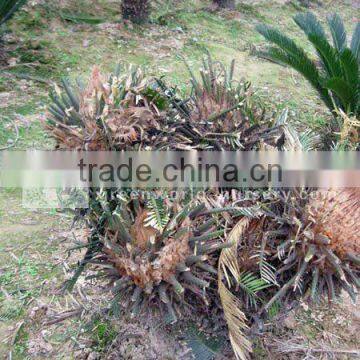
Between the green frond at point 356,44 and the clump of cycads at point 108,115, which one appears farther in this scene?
the green frond at point 356,44

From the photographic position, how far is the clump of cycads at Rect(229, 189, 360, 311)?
5.88ft

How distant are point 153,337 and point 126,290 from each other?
23.6 inches

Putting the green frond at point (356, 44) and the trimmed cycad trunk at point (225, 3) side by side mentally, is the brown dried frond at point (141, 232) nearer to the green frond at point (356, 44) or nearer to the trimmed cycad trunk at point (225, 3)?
the green frond at point (356, 44)

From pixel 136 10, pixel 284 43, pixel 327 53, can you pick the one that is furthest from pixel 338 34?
pixel 136 10

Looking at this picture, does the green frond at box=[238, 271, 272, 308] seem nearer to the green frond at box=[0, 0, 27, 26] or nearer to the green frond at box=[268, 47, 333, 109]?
the green frond at box=[268, 47, 333, 109]

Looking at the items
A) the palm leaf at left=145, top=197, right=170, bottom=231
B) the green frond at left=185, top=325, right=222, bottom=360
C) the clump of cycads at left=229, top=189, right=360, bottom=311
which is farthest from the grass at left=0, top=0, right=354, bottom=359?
the palm leaf at left=145, top=197, right=170, bottom=231

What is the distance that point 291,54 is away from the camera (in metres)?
4.29

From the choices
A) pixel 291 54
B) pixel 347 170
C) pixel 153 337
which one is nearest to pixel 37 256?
pixel 153 337

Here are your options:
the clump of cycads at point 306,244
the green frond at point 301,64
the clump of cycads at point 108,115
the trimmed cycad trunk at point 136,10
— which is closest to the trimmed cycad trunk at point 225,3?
the trimmed cycad trunk at point 136,10

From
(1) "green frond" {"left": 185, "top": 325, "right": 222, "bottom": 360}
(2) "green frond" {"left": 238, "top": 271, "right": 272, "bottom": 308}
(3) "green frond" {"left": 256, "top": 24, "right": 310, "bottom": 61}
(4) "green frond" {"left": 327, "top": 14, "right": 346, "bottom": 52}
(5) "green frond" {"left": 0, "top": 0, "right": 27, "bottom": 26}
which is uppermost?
(5) "green frond" {"left": 0, "top": 0, "right": 27, "bottom": 26}

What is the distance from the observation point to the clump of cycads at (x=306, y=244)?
70.5 inches

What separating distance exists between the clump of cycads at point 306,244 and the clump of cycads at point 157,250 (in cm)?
21

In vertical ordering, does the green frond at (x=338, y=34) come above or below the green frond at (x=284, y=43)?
above

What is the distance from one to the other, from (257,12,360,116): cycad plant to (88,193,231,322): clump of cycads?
231 cm
